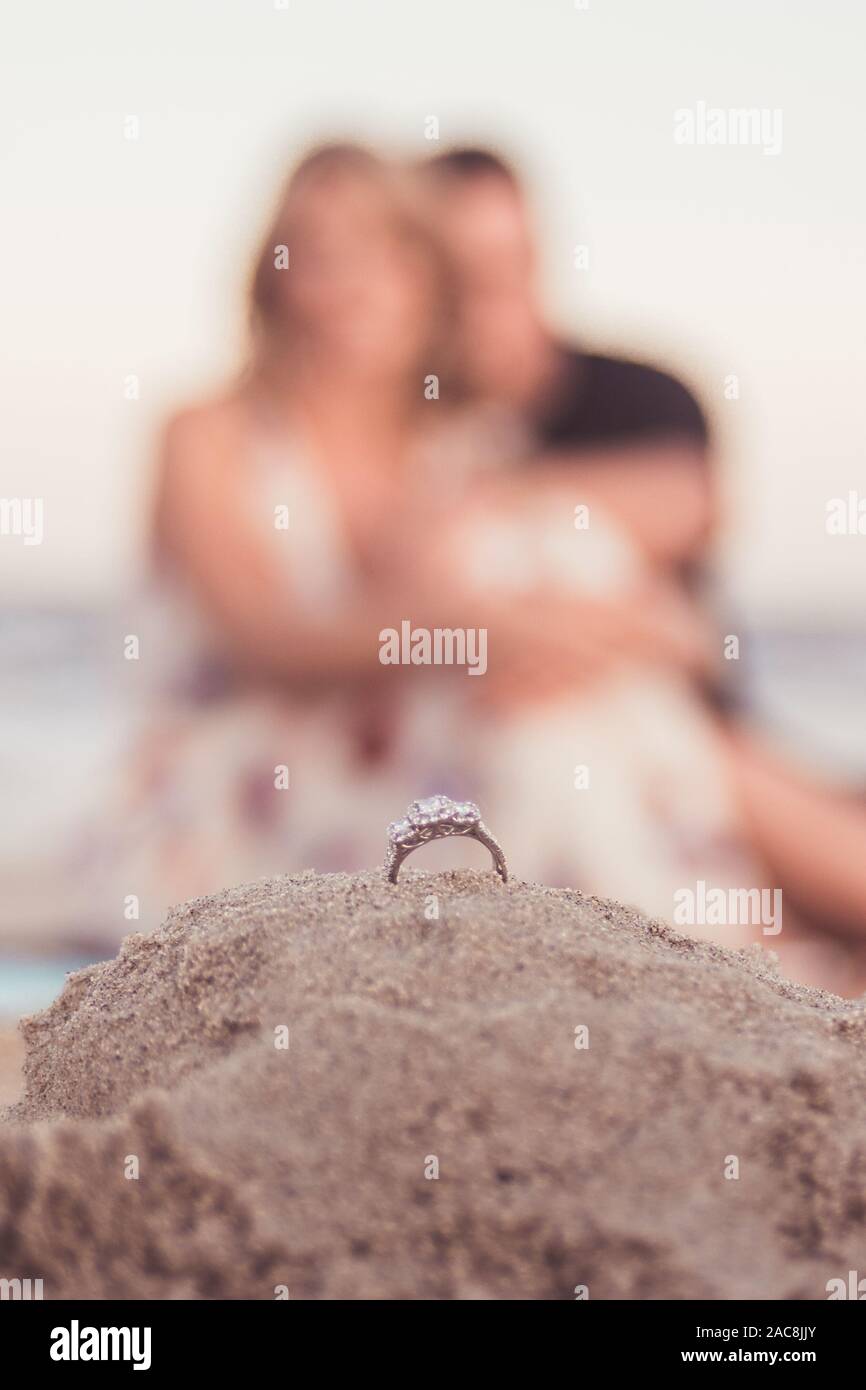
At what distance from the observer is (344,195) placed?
3.69m

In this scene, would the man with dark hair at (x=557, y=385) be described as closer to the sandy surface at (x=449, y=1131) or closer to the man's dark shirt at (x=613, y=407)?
the man's dark shirt at (x=613, y=407)

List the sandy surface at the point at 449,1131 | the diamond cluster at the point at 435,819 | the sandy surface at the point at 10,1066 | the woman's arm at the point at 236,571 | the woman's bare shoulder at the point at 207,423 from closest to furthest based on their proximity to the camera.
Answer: the sandy surface at the point at 449,1131, the diamond cluster at the point at 435,819, the sandy surface at the point at 10,1066, the woman's arm at the point at 236,571, the woman's bare shoulder at the point at 207,423

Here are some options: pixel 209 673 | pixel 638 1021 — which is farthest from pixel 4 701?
pixel 638 1021

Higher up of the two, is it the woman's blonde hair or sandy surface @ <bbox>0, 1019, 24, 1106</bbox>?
the woman's blonde hair

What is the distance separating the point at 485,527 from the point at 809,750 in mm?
1069

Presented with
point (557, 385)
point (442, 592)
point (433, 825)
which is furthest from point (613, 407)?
point (433, 825)

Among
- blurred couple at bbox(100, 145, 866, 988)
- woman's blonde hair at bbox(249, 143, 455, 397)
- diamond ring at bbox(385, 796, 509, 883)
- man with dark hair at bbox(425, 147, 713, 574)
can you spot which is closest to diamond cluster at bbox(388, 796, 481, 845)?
diamond ring at bbox(385, 796, 509, 883)

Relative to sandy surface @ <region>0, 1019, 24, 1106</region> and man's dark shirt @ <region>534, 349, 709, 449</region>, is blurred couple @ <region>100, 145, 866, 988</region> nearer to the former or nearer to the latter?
man's dark shirt @ <region>534, 349, 709, 449</region>

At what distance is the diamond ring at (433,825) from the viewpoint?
1.31m

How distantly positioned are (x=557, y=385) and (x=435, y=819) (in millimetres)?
2627

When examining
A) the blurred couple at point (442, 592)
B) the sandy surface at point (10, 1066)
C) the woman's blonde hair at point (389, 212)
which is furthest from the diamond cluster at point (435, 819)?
the woman's blonde hair at point (389, 212)

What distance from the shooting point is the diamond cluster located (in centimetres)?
131

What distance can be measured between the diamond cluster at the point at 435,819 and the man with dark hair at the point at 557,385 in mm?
2455
